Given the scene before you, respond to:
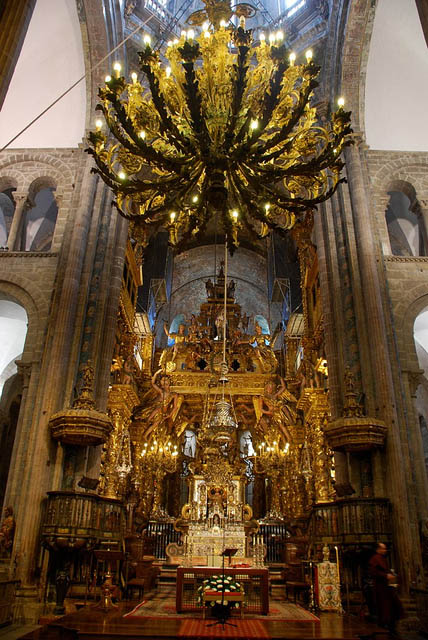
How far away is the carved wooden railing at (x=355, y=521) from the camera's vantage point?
352 inches

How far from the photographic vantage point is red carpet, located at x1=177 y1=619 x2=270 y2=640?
586 centimetres

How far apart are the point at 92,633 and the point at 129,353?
9916 millimetres

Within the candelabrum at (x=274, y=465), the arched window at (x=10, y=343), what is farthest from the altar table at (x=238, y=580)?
the arched window at (x=10, y=343)

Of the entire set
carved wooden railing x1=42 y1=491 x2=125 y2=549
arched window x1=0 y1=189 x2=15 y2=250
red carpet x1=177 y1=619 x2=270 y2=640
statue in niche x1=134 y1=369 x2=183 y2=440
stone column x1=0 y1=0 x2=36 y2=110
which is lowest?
red carpet x1=177 y1=619 x2=270 y2=640

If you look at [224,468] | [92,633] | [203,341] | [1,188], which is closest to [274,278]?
[203,341]

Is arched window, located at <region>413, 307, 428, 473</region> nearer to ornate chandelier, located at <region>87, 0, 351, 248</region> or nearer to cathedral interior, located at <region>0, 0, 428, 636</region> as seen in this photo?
cathedral interior, located at <region>0, 0, 428, 636</region>

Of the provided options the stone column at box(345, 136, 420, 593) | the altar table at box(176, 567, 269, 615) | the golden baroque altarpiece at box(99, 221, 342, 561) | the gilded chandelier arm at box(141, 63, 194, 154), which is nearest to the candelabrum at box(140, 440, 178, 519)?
the golden baroque altarpiece at box(99, 221, 342, 561)

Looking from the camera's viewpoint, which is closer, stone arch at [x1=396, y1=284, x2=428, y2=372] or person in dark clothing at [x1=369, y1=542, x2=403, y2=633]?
person in dark clothing at [x1=369, y1=542, x2=403, y2=633]

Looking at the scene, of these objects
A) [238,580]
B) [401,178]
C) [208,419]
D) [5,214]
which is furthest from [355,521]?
[5,214]

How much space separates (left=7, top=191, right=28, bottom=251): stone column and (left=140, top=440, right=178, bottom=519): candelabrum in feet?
23.9

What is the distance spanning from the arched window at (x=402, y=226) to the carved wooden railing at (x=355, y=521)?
777 cm

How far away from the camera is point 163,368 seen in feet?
56.4

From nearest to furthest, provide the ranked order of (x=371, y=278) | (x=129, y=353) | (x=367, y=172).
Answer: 1. (x=371, y=278)
2. (x=367, y=172)
3. (x=129, y=353)

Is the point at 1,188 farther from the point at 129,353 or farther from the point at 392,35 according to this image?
the point at 392,35
